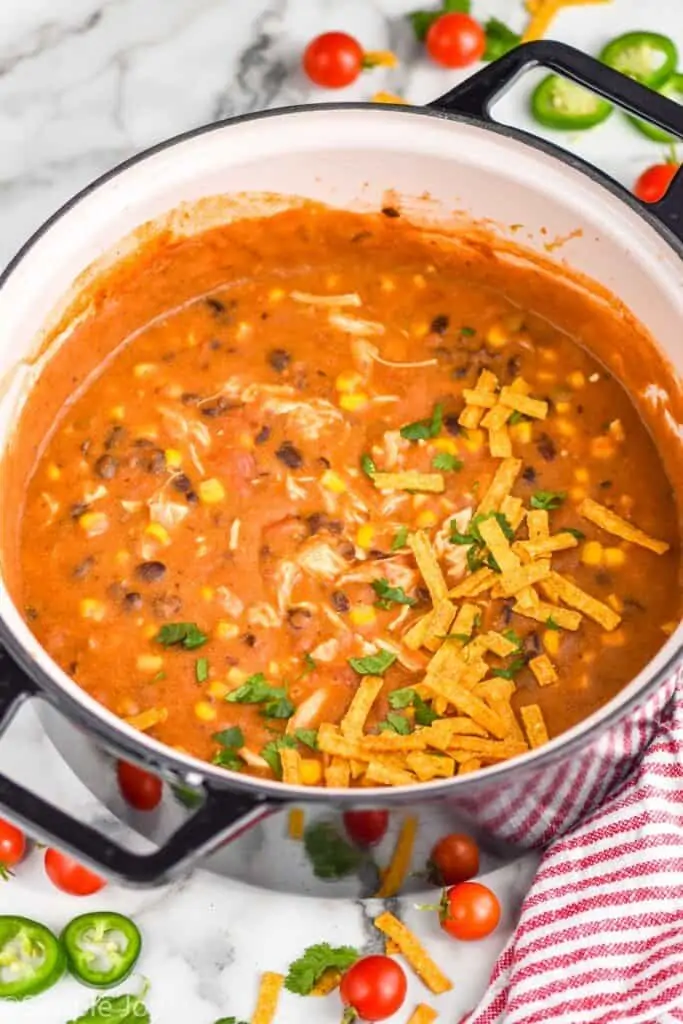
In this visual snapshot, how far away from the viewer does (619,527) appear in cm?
369

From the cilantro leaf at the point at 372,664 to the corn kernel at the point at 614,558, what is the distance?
20.6 inches

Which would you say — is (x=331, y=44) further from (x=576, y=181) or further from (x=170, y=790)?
(x=170, y=790)

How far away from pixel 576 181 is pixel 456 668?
3.51ft

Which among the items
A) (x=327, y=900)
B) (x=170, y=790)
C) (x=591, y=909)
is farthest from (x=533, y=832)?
(x=170, y=790)

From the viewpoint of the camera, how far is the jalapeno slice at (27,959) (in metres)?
3.48

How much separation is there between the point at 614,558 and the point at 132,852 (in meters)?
1.32

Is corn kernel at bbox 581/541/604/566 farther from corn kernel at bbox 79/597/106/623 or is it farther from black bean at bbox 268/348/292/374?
corn kernel at bbox 79/597/106/623

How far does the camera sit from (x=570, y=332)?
13.2ft

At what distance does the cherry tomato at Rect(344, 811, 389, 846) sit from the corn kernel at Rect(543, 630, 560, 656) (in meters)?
0.60

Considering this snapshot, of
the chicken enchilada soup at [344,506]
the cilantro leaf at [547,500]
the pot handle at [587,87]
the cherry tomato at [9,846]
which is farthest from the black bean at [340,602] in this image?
the pot handle at [587,87]

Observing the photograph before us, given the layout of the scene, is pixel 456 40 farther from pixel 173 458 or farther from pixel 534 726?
pixel 534 726

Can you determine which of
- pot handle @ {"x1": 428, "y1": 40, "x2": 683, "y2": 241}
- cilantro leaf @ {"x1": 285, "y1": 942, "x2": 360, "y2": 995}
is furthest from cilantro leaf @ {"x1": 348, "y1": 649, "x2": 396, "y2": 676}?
pot handle @ {"x1": 428, "y1": 40, "x2": 683, "y2": 241}

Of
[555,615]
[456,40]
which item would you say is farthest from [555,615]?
[456,40]

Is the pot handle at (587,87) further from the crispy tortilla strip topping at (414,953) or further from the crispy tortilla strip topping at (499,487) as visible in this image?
the crispy tortilla strip topping at (414,953)
